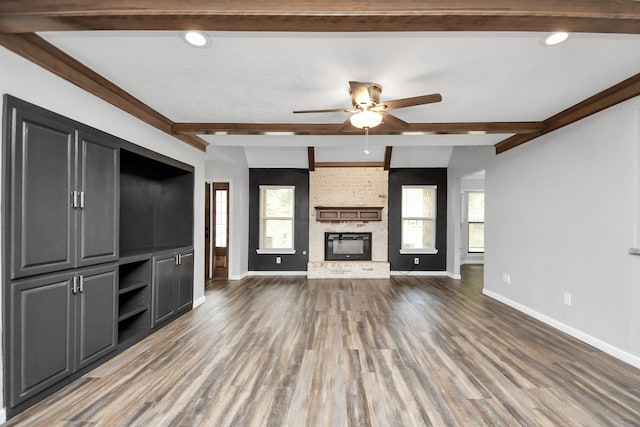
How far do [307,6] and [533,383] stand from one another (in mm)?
3044

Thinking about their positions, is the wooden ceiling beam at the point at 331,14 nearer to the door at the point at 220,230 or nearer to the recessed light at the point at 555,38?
the recessed light at the point at 555,38

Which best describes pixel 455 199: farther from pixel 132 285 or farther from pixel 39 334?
pixel 39 334

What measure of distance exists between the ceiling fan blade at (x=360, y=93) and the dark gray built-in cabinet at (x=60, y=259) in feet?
7.25

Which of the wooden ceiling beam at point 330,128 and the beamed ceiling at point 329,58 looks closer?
the beamed ceiling at point 329,58

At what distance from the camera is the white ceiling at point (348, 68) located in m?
1.92

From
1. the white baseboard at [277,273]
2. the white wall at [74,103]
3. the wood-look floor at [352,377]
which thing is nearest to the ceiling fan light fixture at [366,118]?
the wood-look floor at [352,377]

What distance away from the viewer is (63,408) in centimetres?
194

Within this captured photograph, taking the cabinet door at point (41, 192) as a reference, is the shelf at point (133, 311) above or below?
below

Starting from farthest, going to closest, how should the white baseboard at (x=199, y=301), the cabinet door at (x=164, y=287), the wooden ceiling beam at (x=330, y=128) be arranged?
the white baseboard at (x=199, y=301), the wooden ceiling beam at (x=330, y=128), the cabinet door at (x=164, y=287)

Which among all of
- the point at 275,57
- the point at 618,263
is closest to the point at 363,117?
the point at 275,57

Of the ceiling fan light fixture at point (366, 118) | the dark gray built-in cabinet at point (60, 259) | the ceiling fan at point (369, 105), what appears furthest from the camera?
the ceiling fan light fixture at point (366, 118)

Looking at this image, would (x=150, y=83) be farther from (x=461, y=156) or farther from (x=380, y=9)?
(x=461, y=156)

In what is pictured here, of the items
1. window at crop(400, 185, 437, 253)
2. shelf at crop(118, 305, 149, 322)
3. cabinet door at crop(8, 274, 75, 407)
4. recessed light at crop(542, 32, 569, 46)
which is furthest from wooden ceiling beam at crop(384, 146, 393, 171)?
cabinet door at crop(8, 274, 75, 407)

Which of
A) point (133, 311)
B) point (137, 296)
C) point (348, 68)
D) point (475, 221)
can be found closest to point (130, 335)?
point (133, 311)
